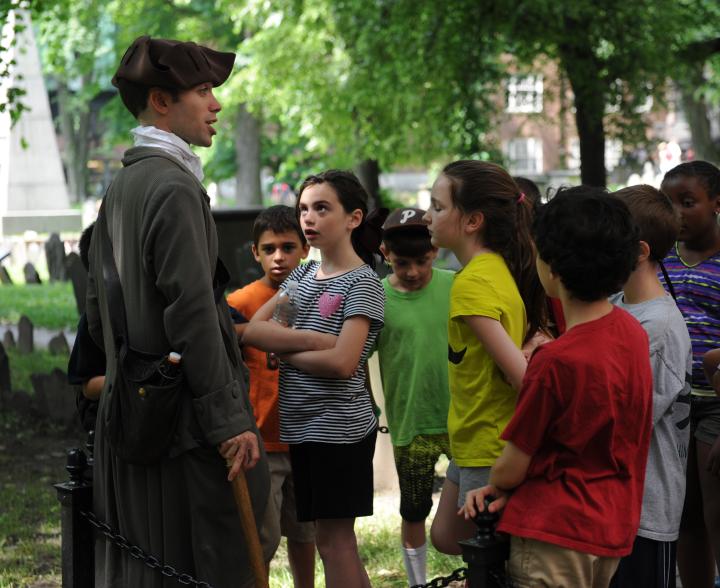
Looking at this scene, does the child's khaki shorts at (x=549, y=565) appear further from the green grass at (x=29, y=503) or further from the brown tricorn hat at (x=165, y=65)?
the green grass at (x=29, y=503)

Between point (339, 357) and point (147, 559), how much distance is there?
0.94 meters

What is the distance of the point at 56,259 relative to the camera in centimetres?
1953

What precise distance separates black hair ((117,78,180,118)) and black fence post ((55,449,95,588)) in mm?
1136

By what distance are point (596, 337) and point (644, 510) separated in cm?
95

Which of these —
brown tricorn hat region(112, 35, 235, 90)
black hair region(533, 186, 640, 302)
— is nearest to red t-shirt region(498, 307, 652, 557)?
black hair region(533, 186, 640, 302)

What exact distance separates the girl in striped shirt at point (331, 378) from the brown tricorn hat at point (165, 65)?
0.76m

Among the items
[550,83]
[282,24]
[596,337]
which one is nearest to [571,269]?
[596,337]

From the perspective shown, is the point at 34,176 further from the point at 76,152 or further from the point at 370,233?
the point at 76,152

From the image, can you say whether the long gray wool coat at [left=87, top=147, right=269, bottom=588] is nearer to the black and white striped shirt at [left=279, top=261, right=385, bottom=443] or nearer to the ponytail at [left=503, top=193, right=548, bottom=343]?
the black and white striped shirt at [left=279, top=261, right=385, bottom=443]

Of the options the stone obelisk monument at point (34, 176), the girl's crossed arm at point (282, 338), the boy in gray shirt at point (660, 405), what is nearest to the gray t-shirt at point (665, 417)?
the boy in gray shirt at point (660, 405)

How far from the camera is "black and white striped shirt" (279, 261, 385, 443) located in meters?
3.95

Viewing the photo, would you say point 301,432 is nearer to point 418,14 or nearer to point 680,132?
point 418,14

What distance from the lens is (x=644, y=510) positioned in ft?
11.7

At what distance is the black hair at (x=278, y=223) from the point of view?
15.5 ft
